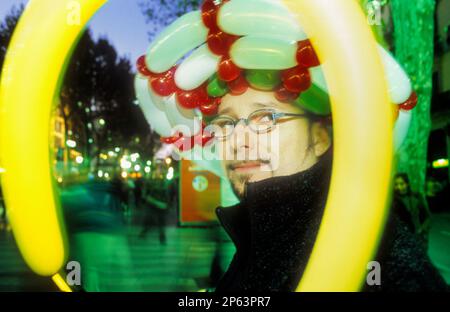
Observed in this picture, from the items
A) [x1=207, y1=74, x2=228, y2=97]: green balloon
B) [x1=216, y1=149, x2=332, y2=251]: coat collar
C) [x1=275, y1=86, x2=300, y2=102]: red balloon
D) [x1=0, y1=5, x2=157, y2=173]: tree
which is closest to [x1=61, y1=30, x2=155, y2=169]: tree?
[x1=0, y1=5, x2=157, y2=173]: tree

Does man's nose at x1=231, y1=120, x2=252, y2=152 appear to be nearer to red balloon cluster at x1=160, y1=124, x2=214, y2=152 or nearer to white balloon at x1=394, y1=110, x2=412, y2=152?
red balloon cluster at x1=160, y1=124, x2=214, y2=152

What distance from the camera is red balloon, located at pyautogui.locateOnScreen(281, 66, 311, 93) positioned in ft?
5.20

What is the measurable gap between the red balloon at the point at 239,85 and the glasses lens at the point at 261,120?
0.11m

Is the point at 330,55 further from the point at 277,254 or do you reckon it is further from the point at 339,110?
the point at 277,254

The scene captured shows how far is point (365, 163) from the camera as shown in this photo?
121 cm

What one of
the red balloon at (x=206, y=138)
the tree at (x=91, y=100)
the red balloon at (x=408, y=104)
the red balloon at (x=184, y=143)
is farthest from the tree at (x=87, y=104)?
the red balloon at (x=408, y=104)

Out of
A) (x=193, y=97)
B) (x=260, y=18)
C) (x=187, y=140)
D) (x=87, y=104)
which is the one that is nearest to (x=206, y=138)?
(x=187, y=140)

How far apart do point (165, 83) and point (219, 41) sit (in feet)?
1.26

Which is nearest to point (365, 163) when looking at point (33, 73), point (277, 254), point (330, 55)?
point (330, 55)

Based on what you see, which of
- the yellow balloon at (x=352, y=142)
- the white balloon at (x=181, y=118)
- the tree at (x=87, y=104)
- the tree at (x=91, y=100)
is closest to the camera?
the yellow balloon at (x=352, y=142)

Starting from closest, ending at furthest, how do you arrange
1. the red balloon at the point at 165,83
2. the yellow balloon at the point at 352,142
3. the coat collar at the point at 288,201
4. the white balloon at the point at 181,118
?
the yellow balloon at the point at 352,142 → the coat collar at the point at 288,201 → the red balloon at the point at 165,83 → the white balloon at the point at 181,118

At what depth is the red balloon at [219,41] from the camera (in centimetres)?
165

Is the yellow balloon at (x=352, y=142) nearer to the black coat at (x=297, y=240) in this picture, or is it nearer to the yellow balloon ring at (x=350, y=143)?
the yellow balloon ring at (x=350, y=143)

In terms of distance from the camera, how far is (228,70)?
68.0 inches
